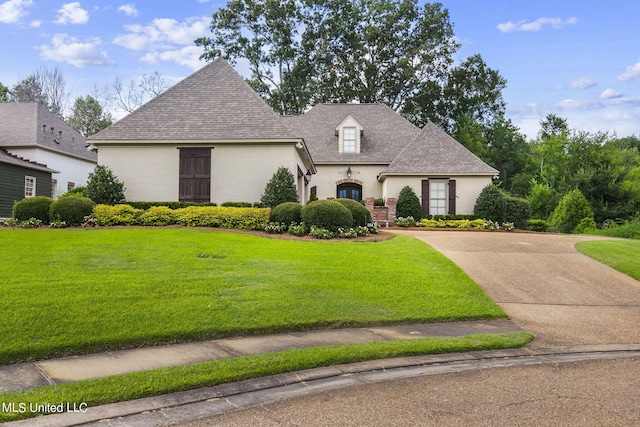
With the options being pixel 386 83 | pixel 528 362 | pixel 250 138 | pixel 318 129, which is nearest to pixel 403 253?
pixel 528 362

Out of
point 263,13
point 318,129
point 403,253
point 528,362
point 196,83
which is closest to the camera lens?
point 528,362

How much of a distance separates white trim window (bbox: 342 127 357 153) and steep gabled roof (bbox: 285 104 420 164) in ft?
1.24

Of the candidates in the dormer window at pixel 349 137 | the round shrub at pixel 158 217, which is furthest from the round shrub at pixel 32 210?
the dormer window at pixel 349 137

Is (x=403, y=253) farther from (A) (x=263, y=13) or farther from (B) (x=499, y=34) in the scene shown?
(A) (x=263, y=13)

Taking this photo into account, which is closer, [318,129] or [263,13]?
[318,129]

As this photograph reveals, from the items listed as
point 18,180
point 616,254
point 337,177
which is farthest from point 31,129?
point 616,254

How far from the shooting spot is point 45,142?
2723 centimetres

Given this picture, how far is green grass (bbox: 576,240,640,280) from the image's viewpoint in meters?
10.8

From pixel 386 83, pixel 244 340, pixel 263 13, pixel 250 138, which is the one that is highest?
pixel 263 13

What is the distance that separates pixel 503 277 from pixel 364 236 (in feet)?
16.4

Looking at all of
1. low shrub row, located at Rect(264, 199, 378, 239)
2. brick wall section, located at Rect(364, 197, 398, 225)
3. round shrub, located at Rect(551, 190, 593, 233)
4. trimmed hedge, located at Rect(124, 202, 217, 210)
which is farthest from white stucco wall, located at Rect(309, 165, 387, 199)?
low shrub row, located at Rect(264, 199, 378, 239)

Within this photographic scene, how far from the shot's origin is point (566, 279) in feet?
32.5

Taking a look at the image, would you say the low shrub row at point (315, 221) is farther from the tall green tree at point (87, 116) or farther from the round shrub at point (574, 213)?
the tall green tree at point (87, 116)

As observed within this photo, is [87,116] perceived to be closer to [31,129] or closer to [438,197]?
[31,129]
